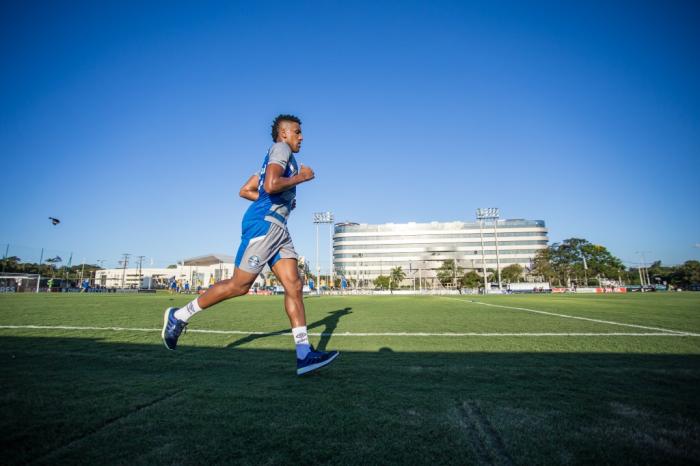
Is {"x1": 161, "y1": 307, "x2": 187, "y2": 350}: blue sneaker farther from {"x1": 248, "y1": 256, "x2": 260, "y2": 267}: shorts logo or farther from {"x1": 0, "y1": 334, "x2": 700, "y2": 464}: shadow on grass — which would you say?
{"x1": 248, "y1": 256, "x2": 260, "y2": 267}: shorts logo

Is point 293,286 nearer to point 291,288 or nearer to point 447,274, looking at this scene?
point 291,288

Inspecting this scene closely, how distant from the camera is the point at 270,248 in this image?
3162mm

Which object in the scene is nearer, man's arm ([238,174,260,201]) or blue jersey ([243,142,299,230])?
blue jersey ([243,142,299,230])

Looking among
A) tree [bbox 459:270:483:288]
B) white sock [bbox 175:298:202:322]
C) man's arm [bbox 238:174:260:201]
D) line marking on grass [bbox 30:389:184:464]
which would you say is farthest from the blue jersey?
tree [bbox 459:270:483:288]

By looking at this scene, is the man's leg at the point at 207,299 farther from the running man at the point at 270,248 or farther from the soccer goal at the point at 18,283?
the soccer goal at the point at 18,283

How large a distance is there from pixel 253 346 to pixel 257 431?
90.6 inches

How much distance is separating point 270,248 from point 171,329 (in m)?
1.17

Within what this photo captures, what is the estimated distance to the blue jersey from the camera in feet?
10.5

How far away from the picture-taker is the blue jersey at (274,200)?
319 cm

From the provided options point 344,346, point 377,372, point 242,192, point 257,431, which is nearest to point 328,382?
point 377,372

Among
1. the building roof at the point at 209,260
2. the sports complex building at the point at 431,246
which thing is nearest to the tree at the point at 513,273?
the sports complex building at the point at 431,246

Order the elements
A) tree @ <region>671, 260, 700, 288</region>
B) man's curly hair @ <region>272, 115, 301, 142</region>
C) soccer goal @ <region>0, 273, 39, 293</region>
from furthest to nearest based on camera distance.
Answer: tree @ <region>671, 260, 700, 288</region>, soccer goal @ <region>0, 273, 39, 293</region>, man's curly hair @ <region>272, 115, 301, 142</region>

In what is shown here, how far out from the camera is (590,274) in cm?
8088

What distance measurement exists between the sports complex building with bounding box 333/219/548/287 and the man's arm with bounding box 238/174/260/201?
106 meters
